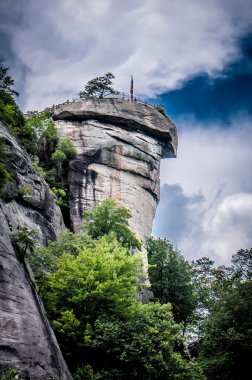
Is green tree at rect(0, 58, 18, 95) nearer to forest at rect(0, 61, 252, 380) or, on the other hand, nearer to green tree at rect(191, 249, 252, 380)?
forest at rect(0, 61, 252, 380)

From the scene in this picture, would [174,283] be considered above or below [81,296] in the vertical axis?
above

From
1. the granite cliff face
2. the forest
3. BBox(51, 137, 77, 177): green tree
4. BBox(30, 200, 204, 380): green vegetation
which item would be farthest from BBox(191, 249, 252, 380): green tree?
BBox(51, 137, 77, 177): green tree

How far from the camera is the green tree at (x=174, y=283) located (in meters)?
33.3

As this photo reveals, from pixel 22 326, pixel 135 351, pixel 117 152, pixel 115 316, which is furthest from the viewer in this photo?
pixel 117 152

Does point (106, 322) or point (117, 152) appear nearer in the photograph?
point (106, 322)

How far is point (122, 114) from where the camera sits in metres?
41.8

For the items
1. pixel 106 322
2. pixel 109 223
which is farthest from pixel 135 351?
pixel 109 223

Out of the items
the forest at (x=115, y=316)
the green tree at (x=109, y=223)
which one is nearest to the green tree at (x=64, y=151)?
the forest at (x=115, y=316)

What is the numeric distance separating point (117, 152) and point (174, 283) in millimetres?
15063

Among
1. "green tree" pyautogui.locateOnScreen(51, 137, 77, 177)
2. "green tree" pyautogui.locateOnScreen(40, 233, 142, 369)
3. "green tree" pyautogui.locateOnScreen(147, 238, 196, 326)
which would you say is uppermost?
"green tree" pyautogui.locateOnScreen(51, 137, 77, 177)

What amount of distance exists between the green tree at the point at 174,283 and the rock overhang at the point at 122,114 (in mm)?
15141

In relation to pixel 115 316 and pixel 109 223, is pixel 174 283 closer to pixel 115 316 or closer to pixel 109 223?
pixel 109 223

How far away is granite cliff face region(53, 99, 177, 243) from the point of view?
119 feet

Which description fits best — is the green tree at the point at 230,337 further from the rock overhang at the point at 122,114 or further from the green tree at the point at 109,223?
the rock overhang at the point at 122,114
